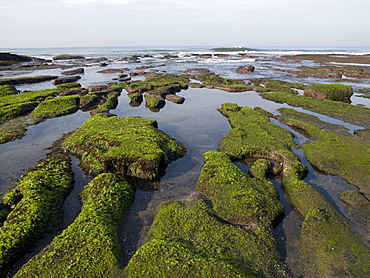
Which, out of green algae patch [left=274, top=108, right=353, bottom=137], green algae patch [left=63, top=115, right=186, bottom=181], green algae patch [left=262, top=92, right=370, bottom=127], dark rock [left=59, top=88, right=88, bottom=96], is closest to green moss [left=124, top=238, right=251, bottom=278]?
green algae patch [left=63, top=115, right=186, bottom=181]

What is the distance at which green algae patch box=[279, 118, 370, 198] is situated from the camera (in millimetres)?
12959

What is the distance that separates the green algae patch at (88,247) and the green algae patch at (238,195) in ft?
15.0

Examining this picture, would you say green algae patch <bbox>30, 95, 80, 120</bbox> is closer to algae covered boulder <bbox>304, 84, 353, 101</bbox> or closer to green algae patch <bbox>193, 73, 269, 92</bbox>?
green algae patch <bbox>193, 73, 269, 92</bbox>

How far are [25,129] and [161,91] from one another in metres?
20.0

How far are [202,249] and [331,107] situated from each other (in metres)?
27.8

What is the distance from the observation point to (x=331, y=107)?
89.5ft

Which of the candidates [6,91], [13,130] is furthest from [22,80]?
[13,130]

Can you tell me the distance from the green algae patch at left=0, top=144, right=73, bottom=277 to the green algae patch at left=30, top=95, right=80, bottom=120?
1386cm

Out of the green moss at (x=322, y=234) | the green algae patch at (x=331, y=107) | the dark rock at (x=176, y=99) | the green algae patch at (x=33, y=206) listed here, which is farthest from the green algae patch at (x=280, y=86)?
the green algae patch at (x=33, y=206)

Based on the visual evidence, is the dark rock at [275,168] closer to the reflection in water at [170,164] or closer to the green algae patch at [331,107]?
the reflection in water at [170,164]

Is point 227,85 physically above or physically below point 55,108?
above

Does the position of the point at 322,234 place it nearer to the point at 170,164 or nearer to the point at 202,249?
the point at 202,249

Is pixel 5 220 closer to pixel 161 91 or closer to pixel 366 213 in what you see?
pixel 366 213

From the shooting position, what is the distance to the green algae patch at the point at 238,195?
9.55 m
